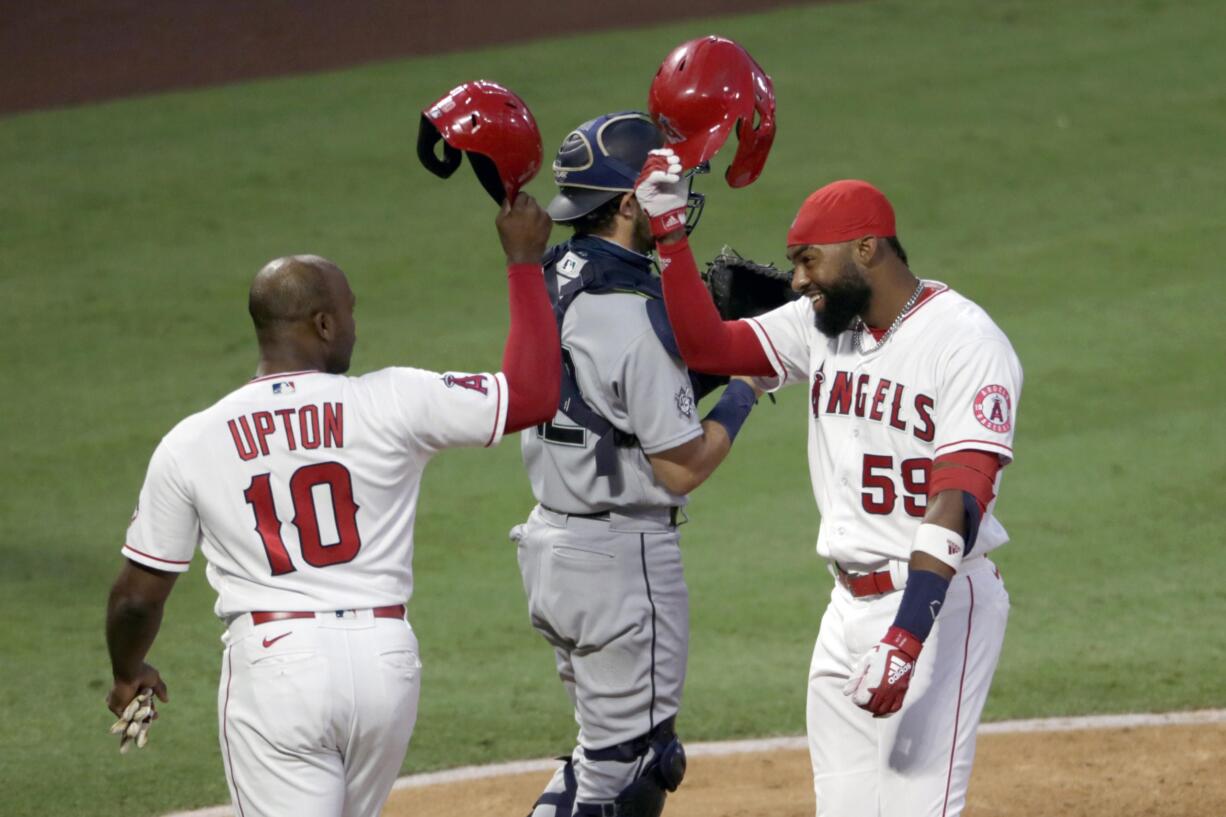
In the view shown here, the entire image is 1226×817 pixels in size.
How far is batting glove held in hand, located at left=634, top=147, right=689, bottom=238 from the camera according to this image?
413cm

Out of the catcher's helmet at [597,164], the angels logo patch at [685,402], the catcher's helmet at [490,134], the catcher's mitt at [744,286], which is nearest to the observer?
the catcher's helmet at [490,134]

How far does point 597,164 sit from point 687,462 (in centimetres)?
78

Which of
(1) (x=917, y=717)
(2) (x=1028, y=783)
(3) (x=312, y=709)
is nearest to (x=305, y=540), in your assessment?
(3) (x=312, y=709)

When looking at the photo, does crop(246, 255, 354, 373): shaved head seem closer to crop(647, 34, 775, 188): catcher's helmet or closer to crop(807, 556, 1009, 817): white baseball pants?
crop(647, 34, 775, 188): catcher's helmet

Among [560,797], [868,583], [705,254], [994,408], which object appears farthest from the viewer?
[705,254]

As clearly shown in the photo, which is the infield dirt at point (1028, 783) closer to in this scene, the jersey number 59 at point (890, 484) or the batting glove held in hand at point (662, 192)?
the jersey number 59 at point (890, 484)

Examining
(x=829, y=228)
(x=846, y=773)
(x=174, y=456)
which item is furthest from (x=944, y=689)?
(x=174, y=456)

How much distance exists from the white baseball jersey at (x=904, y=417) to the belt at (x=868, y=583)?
0.09ft

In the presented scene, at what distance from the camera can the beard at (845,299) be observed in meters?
4.14

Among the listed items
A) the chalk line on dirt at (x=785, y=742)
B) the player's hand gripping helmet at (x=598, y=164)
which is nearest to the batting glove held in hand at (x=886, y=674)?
the player's hand gripping helmet at (x=598, y=164)

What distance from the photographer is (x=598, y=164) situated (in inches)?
172

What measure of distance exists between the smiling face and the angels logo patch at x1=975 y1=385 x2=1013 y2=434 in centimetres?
41

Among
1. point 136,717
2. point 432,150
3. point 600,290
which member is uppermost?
point 432,150

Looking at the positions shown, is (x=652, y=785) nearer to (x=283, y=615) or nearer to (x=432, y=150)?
(x=283, y=615)
